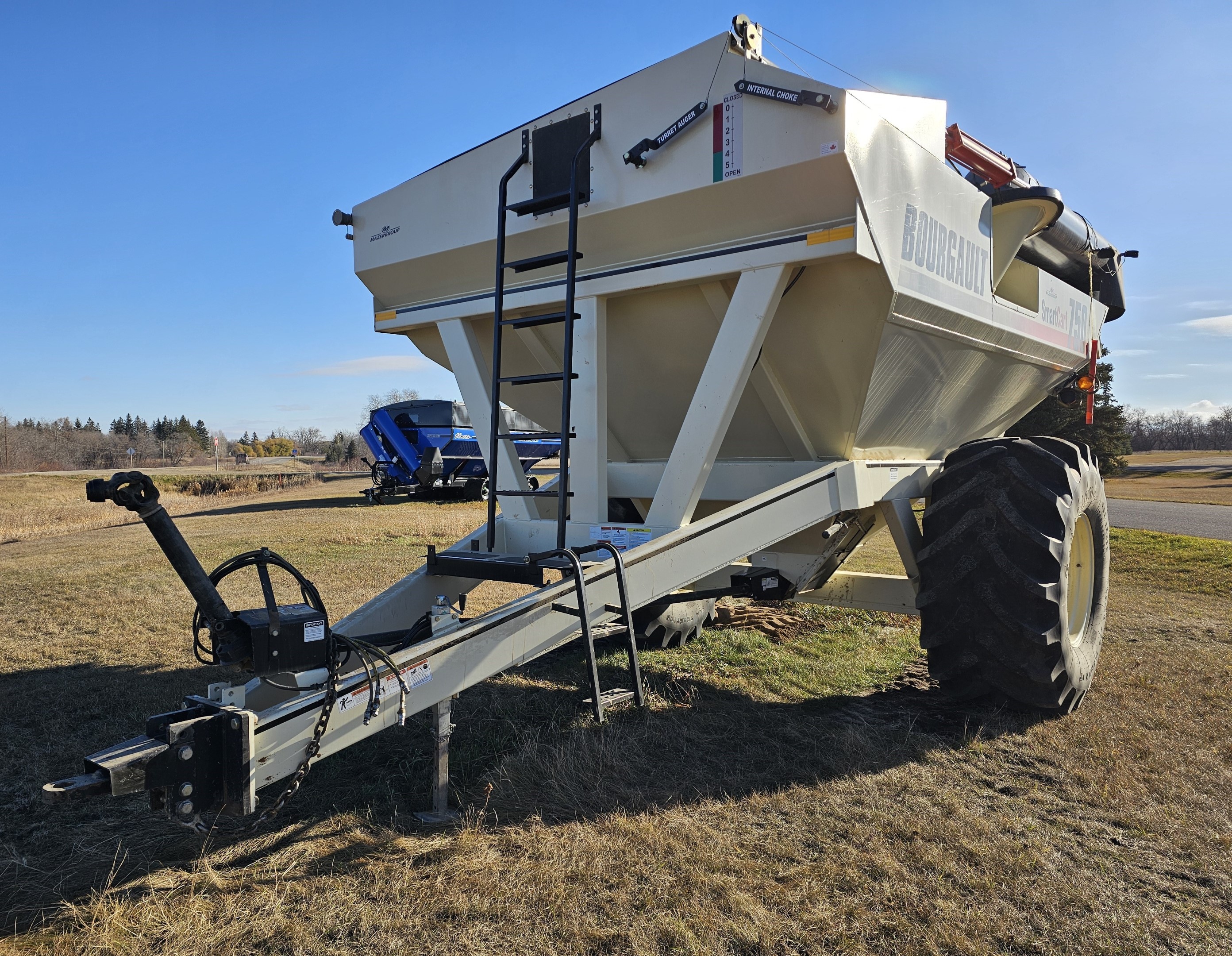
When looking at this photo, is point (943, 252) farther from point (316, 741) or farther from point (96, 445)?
point (96, 445)

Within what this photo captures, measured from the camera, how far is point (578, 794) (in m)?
3.27

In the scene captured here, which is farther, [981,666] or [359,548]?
[359,548]

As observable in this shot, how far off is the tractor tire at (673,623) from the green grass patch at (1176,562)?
6.38m

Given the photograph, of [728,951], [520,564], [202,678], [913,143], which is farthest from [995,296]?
[202,678]

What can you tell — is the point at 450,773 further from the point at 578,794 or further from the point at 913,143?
the point at 913,143

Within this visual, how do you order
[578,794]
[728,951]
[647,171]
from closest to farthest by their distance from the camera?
[728,951]
[578,794]
[647,171]

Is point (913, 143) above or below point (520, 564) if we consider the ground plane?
above

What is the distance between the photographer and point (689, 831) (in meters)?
2.98

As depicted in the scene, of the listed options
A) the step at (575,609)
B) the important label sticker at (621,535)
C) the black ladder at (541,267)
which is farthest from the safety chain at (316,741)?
the important label sticker at (621,535)

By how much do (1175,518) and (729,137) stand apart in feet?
66.9

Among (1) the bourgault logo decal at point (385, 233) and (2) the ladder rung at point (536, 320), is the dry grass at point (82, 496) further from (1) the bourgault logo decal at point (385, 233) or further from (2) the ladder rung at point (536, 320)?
(2) the ladder rung at point (536, 320)

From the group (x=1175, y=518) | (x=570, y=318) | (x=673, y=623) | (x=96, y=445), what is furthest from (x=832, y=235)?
(x=96, y=445)

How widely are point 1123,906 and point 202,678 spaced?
4.98 meters

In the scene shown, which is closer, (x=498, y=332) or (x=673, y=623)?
(x=498, y=332)
